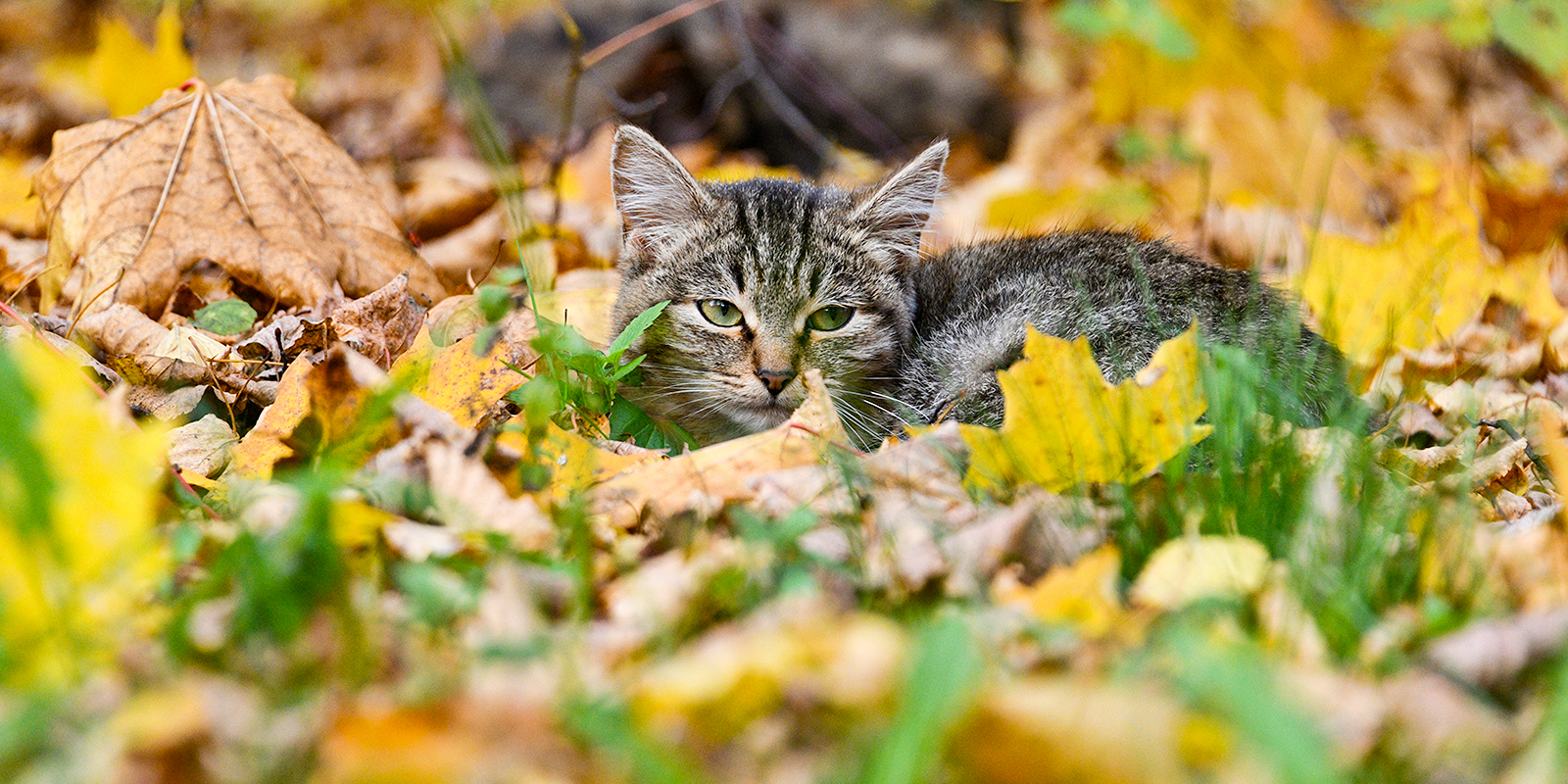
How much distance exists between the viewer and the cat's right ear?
2.68 metres

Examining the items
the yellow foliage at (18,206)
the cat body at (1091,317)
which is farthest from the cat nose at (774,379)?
the yellow foliage at (18,206)

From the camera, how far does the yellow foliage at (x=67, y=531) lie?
39.7 inches

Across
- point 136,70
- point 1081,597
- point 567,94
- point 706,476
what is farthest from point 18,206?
point 1081,597

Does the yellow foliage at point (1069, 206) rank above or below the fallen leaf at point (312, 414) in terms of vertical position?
below

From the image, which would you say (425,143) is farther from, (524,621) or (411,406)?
(524,621)

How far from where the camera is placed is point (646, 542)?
5.29 ft

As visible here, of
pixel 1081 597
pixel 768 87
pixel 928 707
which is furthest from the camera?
pixel 768 87

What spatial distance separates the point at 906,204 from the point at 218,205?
1.78m

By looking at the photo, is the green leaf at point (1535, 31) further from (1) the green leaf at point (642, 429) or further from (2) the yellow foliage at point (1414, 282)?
(1) the green leaf at point (642, 429)

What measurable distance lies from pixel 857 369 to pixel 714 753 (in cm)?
174

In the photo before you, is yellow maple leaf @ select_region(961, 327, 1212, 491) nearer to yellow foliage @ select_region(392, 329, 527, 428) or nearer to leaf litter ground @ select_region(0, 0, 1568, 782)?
leaf litter ground @ select_region(0, 0, 1568, 782)

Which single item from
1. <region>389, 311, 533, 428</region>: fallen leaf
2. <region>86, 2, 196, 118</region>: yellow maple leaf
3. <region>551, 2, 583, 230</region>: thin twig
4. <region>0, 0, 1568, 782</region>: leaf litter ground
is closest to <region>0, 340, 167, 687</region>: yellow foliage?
<region>0, 0, 1568, 782</region>: leaf litter ground

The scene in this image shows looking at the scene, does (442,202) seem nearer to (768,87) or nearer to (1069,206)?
(768,87)

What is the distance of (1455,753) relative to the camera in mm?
967
